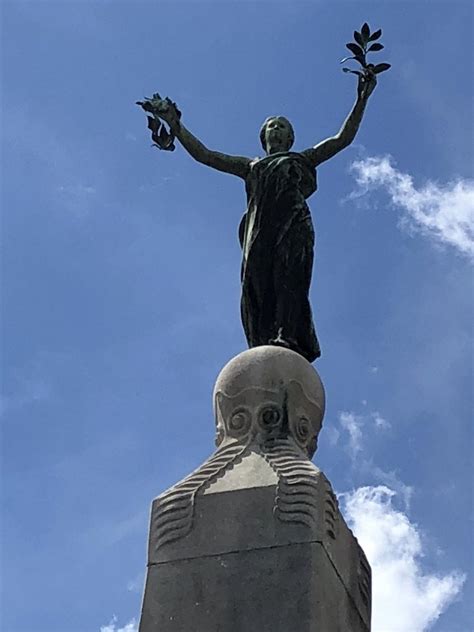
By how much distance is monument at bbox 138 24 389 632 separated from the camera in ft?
29.2

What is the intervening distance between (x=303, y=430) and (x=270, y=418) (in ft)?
0.80

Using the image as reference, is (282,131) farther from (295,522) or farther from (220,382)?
(295,522)

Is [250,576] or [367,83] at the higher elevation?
[367,83]

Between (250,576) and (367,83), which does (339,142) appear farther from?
(250,576)

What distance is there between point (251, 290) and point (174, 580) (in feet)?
8.60

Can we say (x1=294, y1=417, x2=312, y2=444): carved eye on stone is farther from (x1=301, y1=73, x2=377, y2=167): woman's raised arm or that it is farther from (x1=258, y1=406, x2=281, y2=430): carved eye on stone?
(x1=301, y1=73, x2=377, y2=167): woman's raised arm

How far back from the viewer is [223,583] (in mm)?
8984

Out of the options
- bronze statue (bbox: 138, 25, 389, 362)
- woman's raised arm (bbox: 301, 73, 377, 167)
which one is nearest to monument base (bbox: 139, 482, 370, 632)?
bronze statue (bbox: 138, 25, 389, 362)

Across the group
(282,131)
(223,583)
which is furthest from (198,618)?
(282,131)

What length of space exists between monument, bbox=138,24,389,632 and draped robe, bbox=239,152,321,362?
1cm

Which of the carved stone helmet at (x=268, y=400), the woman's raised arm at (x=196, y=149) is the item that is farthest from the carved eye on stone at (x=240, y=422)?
the woman's raised arm at (x=196, y=149)

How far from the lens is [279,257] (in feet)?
35.8

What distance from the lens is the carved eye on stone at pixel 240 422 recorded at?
986 cm

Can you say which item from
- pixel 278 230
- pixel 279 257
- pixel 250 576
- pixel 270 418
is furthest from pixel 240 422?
pixel 278 230
